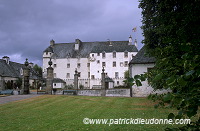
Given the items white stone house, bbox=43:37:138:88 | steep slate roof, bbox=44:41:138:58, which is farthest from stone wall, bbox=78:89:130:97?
steep slate roof, bbox=44:41:138:58

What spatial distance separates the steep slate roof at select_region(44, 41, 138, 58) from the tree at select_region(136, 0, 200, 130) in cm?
3520

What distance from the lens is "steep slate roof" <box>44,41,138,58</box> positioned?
172ft

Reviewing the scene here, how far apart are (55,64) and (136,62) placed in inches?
1489

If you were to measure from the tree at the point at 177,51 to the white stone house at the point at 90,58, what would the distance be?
108 ft

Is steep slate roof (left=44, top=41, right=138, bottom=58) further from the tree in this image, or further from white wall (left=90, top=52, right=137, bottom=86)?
the tree

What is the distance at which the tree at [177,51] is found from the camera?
1.53m

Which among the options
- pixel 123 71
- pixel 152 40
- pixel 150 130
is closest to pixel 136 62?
pixel 152 40

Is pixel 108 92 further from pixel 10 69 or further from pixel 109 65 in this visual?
pixel 10 69

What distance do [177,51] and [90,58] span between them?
5030 cm

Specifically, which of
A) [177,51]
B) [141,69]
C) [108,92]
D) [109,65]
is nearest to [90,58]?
[109,65]

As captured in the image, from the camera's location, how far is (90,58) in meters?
52.7

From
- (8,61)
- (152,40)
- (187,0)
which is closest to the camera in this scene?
(187,0)

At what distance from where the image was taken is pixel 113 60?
51.9 meters

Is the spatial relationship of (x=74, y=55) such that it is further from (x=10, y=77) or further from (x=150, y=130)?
(x=150, y=130)
